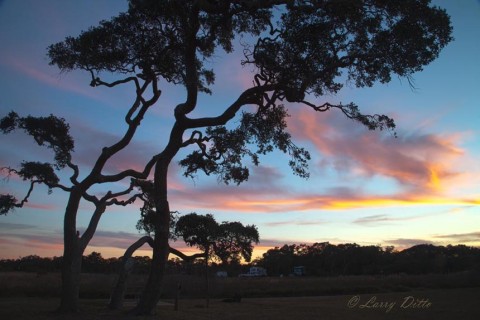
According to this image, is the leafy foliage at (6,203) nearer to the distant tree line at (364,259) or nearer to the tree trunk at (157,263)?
the tree trunk at (157,263)

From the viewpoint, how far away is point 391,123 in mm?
14430

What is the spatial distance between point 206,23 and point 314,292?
33437 millimetres

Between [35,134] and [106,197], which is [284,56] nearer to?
[106,197]

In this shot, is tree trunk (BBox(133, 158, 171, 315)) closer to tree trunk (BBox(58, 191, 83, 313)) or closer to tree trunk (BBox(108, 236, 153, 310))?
tree trunk (BBox(58, 191, 83, 313))

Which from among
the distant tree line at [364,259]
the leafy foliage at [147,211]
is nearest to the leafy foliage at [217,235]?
the leafy foliage at [147,211]

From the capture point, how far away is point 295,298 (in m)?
35.2

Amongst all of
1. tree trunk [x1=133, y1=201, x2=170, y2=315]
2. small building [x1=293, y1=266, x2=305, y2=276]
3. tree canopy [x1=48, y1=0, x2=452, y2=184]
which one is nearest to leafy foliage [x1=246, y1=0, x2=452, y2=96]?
tree canopy [x1=48, y1=0, x2=452, y2=184]

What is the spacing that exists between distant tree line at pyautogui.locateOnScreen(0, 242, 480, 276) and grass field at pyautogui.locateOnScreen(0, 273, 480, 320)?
70.9ft

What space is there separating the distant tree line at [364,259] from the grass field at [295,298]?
4517 centimetres

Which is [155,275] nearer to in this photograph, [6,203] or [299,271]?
[6,203]

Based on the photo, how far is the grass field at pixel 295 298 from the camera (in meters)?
19.6

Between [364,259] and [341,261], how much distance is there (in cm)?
560

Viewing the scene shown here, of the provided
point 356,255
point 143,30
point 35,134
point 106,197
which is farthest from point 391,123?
point 356,255

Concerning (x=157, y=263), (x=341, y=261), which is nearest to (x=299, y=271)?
(x=341, y=261)
